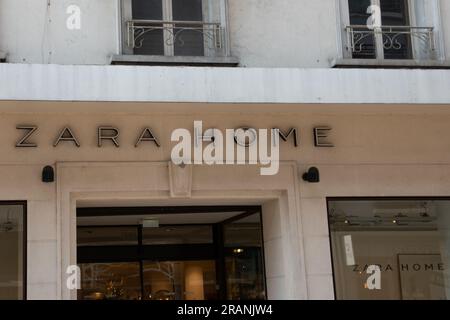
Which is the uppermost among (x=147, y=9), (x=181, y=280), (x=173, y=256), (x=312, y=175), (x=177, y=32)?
(x=147, y=9)

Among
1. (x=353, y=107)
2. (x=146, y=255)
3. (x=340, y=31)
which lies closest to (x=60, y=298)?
(x=146, y=255)

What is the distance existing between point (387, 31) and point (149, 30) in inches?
117

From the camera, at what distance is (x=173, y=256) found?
11203 mm

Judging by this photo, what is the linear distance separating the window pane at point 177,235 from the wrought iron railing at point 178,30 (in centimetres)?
277

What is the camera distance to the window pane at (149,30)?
9.62 meters

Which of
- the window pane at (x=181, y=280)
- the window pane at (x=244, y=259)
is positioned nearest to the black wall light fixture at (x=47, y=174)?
the window pane at (x=181, y=280)

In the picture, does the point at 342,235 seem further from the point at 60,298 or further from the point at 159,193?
the point at 60,298

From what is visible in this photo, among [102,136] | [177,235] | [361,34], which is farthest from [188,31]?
[177,235]

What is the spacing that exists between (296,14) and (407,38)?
1.49 metres

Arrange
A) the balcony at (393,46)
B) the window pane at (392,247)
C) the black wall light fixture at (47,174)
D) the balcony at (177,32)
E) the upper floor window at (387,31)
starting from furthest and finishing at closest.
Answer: the upper floor window at (387,31)
the balcony at (393,46)
the window pane at (392,247)
the balcony at (177,32)
the black wall light fixture at (47,174)

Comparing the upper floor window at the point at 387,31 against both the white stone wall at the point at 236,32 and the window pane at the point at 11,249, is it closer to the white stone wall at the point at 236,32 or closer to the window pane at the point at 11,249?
the white stone wall at the point at 236,32

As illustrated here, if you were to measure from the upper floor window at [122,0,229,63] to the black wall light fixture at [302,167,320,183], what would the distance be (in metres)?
1.68
